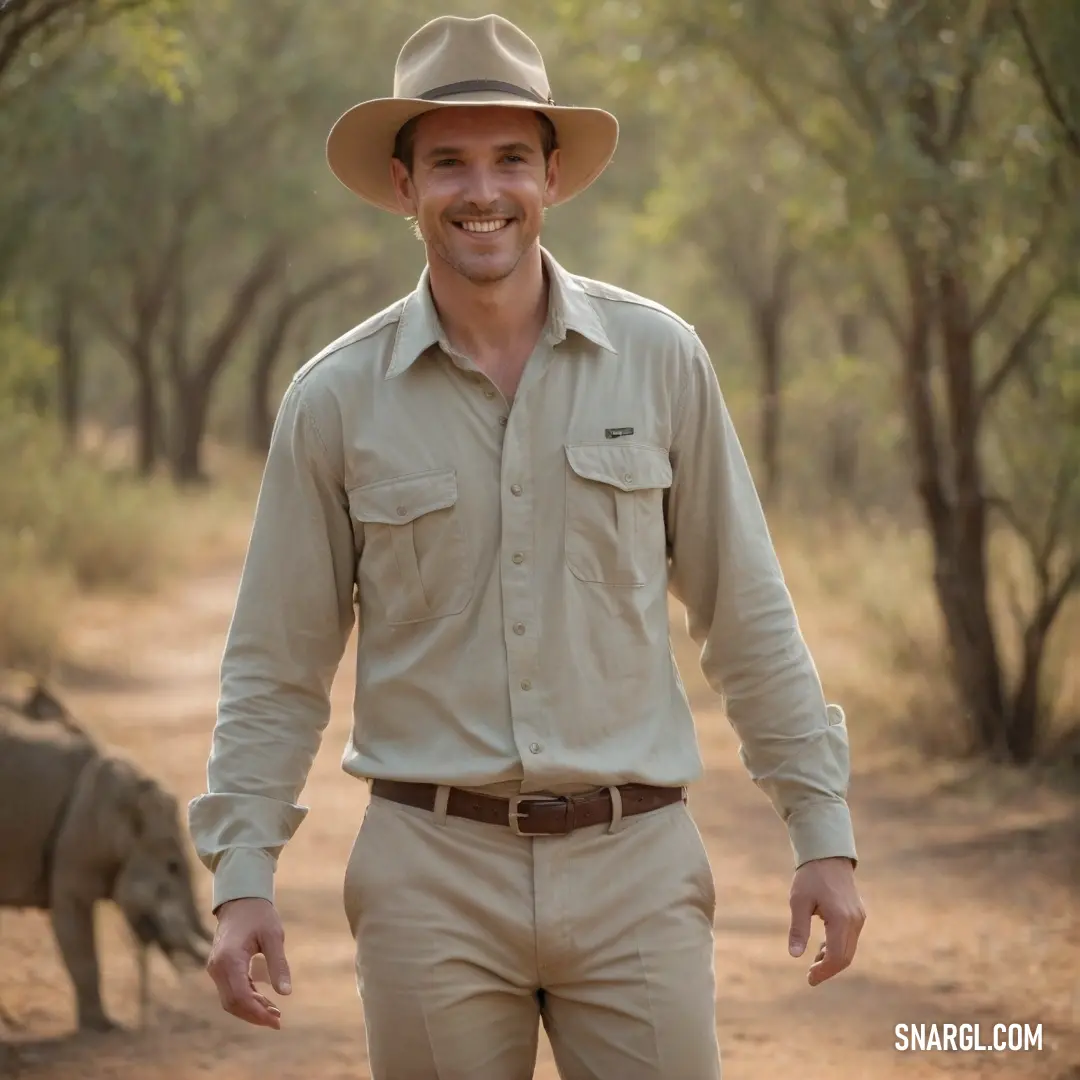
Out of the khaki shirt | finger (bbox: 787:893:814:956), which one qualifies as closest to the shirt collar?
the khaki shirt

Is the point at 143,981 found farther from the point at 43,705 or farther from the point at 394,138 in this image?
the point at 394,138

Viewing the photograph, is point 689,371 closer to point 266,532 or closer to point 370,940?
point 266,532

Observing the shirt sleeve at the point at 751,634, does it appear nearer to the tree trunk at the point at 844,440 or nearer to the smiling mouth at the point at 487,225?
the smiling mouth at the point at 487,225

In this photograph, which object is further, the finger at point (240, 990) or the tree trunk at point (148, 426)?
the tree trunk at point (148, 426)

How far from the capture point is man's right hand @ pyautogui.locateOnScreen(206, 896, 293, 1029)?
2.72 meters

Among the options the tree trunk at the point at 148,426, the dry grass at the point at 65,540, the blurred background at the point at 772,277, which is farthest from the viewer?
the tree trunk at the point at 148,426

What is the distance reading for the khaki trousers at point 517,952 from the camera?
2703 mm

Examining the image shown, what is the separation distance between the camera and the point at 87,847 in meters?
5.64

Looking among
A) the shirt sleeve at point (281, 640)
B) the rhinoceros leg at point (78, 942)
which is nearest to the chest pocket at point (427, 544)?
the shirt sleeve at point (281, 640)

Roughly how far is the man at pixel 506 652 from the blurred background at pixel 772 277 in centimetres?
383

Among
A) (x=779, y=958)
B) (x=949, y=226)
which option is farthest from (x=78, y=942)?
(x=949, y=226)

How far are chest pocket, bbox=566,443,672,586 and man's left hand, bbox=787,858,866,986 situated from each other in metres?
0.49
